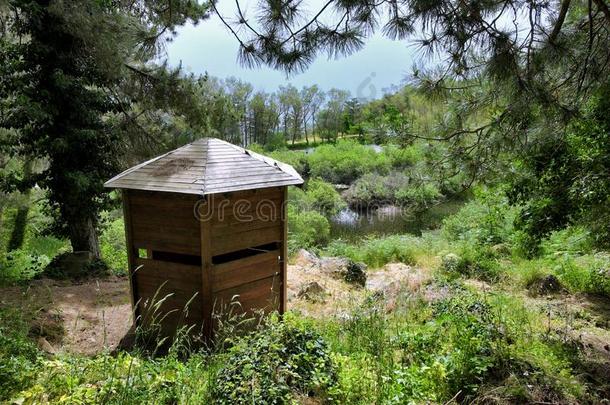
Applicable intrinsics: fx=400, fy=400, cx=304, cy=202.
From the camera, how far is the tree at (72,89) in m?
6.52

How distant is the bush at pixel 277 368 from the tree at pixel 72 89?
5305mm

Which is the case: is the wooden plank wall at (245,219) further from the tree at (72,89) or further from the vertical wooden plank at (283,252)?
the tree at (72,89)

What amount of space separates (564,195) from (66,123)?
26.7ft

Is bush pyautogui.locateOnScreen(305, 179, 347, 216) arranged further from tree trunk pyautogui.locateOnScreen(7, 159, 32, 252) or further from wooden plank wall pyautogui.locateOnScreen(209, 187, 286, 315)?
wooden plank wall pyautogui.locateOnScreen(209, 187, 286, 315)

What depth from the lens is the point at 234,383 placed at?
2520mm

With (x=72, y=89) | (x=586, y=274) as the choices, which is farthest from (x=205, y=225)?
(x=586, y=274)

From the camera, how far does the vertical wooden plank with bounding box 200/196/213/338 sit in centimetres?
436

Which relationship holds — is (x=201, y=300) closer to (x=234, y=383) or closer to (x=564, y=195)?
(x=234, y=383)

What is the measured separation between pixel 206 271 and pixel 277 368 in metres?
2.01

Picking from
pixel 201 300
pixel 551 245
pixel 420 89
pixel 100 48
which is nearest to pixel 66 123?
pixel 100 48

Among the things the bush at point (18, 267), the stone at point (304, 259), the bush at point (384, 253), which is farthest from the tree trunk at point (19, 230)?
the bush at point (384, 253)

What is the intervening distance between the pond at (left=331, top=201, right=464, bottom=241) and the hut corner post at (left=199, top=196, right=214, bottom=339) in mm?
12131

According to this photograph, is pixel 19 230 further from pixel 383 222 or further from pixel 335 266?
pixel 383 222

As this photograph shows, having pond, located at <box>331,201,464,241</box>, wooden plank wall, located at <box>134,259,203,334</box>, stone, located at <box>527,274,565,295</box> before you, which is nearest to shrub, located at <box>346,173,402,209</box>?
pond, located at <box>331,201,464,241</box>
